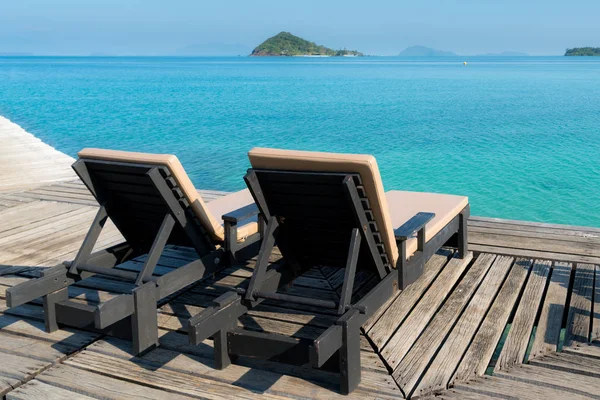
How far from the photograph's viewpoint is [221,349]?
294 centimetres

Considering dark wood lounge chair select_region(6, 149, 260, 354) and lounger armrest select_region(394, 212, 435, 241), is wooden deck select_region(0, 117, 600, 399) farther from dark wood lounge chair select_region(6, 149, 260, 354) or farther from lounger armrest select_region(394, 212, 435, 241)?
lounger armrest select_region(394, 212, 435, 241)

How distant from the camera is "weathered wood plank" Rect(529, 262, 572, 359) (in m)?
3.17

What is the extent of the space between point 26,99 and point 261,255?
36.1m

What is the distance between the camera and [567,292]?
3965 millimetres

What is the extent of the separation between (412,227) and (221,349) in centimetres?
126

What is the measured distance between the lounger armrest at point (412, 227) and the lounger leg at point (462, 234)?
89 cm

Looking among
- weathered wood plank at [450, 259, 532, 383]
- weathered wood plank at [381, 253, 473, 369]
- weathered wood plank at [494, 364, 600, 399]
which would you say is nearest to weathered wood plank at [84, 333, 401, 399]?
weathered wood plank at [381, 253, 473, 369]

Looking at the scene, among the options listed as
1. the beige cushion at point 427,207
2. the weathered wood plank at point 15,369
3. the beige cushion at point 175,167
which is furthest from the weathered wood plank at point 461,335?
the weathered wood plank at point 15,369

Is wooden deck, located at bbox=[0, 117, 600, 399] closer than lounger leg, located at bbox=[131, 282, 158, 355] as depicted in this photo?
Yes

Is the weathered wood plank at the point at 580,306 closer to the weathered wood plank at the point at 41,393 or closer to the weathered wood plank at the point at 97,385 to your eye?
the weathered wood plank at the point at 97,385

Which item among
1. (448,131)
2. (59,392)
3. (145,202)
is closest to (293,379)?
(59,392)

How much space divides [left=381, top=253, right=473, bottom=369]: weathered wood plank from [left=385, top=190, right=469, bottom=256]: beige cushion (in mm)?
376

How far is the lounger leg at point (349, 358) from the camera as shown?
2.67 m

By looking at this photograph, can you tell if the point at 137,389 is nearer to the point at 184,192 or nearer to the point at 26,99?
the point at 184,192
